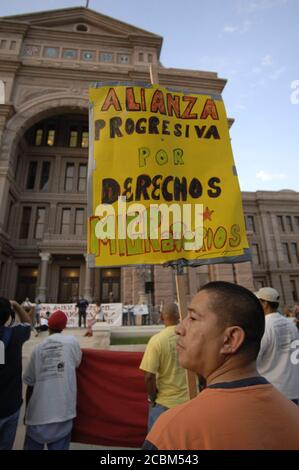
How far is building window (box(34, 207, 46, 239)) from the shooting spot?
25059 millimetres

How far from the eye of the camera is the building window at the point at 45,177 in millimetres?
26669

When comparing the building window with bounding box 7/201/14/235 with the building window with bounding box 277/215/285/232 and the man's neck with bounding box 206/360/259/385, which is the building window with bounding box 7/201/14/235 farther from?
the building window with bounding box 277/215/285/232

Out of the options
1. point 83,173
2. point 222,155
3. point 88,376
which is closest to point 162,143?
point 222,155

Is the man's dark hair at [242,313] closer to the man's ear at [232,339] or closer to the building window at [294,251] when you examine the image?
the man's ear at [232,339]

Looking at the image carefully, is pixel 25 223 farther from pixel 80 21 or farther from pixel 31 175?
pixel 80 21

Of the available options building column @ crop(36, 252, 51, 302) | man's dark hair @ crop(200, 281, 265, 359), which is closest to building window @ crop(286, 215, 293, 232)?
building column @ crop(36, 252, 51, 302)

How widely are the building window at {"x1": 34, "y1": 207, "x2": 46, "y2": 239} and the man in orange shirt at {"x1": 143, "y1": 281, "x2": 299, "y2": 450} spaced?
86.2 ft

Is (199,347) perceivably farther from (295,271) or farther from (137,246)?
(295,271)

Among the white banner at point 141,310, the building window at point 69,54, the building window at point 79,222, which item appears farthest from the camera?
the building window at point 69,54

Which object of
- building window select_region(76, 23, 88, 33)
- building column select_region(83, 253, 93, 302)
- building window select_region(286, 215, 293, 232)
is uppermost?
building window select_region(76, 23, 88, 33)

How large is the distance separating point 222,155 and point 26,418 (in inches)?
144

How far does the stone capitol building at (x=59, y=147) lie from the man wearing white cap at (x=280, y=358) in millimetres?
16794

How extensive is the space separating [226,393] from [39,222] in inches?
1065

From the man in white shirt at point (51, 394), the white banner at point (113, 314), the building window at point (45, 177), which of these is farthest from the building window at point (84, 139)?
the man in white shirt at point (51, 394)
